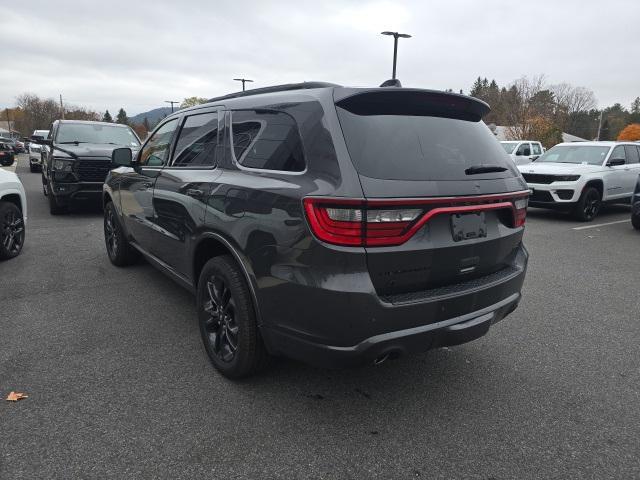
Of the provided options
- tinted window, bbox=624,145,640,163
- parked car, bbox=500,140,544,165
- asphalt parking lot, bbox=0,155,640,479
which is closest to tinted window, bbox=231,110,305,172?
asphalt parking lot, bbox=0,155,640,479

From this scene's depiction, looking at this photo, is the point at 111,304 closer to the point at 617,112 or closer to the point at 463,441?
the point at 463,441

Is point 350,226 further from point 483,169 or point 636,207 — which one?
point 636,207

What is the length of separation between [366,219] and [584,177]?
9456mm

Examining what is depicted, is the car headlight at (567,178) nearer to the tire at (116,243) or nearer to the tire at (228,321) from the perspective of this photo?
the tire at (116,243)

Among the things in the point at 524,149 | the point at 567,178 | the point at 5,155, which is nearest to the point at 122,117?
the point at 5,155

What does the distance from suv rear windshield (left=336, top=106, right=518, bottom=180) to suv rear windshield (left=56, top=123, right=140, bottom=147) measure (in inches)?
335

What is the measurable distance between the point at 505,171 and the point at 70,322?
361 cm

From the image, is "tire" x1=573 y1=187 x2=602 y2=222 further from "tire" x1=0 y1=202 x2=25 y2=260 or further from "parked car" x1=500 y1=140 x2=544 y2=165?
"tire" x1=0 y1=202 x2=25 y2=260

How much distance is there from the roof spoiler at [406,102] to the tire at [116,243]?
3701 mm

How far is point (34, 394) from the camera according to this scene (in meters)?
2.80

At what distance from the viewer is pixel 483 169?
2705mm

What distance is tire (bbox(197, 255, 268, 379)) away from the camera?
2.74m

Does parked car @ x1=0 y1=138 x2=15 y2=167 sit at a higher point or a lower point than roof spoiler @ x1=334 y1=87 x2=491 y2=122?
lower

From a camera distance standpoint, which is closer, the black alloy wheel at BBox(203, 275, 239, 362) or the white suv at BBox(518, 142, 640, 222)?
the black alloy wheel at BBox(203, 275, 239, 362)
